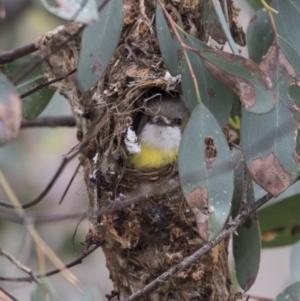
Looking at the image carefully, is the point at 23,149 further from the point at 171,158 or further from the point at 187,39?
the point at 187,39

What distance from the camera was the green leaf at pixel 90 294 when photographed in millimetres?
1700

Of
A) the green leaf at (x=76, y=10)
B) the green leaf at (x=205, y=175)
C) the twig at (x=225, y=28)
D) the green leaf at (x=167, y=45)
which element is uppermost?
the green leaf at (x=76, y=10)

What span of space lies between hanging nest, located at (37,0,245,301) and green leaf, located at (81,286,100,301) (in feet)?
1.74

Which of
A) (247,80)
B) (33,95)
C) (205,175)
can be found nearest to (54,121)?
(33,95)

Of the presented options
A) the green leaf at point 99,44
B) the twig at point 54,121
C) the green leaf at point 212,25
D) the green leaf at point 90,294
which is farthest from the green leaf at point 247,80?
the twig at point 54,121

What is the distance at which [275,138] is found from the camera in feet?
5.80

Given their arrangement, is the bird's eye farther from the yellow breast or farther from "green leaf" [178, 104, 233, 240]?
"green leaf" [178, 104, 233, 240]

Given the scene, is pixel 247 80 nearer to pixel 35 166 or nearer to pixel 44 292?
pixel 44 292

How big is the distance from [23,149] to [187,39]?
2327 millimetres

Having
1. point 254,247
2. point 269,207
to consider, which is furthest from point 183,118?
point 254,247

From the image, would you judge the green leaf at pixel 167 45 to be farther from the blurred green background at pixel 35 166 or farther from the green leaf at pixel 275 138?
the blurred green background at pixel 35 166

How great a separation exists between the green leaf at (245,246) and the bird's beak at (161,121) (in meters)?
0.61

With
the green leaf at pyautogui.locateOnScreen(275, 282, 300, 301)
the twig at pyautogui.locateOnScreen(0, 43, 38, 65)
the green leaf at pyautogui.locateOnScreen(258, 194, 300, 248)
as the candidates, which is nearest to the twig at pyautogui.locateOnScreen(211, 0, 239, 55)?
the twig at pyautogui.locateOnScreen(0, 43, 38, 65)

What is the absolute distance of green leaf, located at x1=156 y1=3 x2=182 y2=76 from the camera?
184 cm
